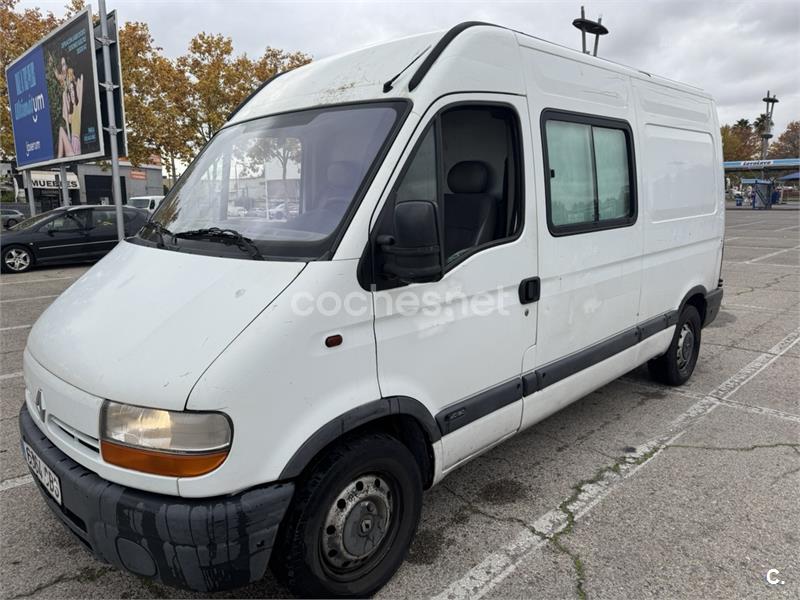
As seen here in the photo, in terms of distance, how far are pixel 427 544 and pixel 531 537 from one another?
1.77 ft

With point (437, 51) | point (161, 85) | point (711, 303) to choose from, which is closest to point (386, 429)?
point (437, 51)

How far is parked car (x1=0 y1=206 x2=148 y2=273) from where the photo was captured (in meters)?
12.2

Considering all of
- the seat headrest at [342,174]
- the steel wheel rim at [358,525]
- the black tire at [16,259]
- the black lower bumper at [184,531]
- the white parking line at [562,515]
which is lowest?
the white parking line at [562,515]

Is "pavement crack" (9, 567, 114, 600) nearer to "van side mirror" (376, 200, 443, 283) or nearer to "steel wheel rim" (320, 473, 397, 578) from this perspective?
"steel wheel rim" (320, 473, 397, 578)

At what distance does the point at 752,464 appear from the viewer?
12.0ft

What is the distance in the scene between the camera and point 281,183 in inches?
107

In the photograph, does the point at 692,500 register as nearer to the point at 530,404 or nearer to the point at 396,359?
the point at 530,404

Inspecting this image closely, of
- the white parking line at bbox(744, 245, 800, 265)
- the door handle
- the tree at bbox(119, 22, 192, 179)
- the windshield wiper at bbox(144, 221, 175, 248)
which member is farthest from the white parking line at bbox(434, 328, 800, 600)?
the tree at bbox(119, 22, 192, 179)

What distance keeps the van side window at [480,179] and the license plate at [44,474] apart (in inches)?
75.0

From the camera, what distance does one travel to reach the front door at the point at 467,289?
8.11ft

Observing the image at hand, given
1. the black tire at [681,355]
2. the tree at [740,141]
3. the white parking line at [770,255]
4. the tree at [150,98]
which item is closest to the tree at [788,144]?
the tree at [740,141]

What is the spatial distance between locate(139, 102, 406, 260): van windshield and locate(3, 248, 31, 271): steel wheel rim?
443 inches

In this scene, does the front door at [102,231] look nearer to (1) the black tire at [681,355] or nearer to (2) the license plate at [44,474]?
(2) the license plate at [44,474]

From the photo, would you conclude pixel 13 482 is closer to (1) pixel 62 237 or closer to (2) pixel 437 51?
(2) pixel 437 51
